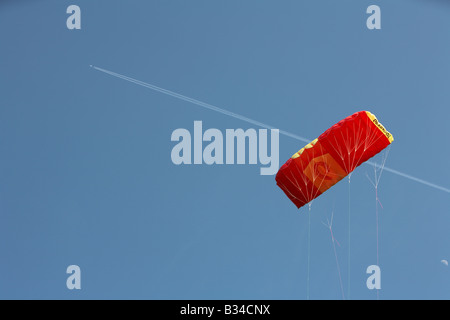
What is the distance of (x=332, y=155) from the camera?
403 inches

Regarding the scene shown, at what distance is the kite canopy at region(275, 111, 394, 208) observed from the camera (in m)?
10.1

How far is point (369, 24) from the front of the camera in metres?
12.2

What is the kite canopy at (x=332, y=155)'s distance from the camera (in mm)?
10055

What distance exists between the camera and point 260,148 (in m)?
11.8
